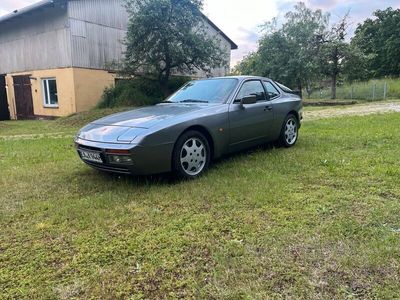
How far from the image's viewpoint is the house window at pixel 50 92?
17062mm

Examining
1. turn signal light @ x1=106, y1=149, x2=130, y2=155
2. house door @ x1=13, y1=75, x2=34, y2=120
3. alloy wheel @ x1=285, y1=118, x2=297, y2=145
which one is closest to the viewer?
turn signal light @ x1=106, y1=149, x2=130, y2=155

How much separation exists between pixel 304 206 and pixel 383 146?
3.50 m

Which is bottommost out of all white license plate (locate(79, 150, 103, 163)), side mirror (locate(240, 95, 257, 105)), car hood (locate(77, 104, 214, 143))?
white license plate (locate(79, 150, 103, 163))

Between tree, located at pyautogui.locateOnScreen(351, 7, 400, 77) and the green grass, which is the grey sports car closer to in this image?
the green grass

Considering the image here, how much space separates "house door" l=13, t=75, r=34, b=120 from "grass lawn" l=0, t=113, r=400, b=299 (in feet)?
48.7

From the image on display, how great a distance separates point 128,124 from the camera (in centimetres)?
418

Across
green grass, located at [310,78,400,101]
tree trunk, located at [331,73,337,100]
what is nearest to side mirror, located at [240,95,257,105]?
green grass, located at [310,78,400,101]

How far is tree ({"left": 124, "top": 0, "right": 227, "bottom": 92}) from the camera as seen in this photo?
A: 1417cm

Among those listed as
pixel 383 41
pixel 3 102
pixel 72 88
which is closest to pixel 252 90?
pixel 72 88

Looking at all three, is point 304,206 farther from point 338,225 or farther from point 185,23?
point 185,23

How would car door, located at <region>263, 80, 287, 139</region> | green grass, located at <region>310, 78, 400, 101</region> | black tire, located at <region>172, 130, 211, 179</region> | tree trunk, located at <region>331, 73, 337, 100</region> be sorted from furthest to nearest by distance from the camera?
1. tree trunk, located at <region>331, 73, 337, 100</region>
2. green grass, located at <region>310, 78, 400, 101</region>
3. car door, located at <region>263, 80, 287, 139</region>
4. black tire, located at <region>172, 130, 211, 179</region>

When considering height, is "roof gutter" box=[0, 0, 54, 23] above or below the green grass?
above

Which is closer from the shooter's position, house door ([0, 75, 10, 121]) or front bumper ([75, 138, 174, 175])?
front bumper ([75, 138, 174, 175])

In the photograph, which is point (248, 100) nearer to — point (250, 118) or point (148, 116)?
point (250, 118)
